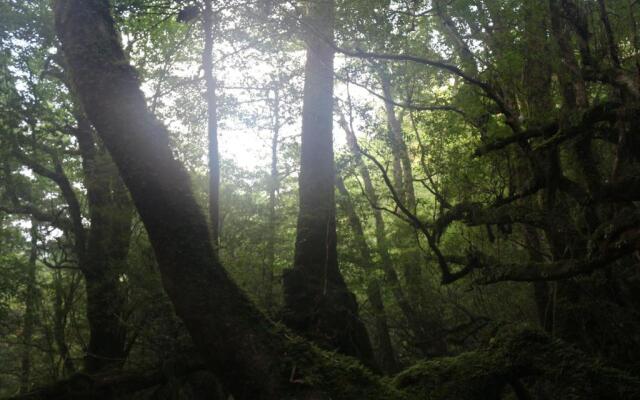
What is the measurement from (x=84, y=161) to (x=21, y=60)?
240 cm

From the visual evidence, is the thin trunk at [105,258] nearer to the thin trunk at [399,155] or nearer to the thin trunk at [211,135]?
the thin trunk at [211,135]

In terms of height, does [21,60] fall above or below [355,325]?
above

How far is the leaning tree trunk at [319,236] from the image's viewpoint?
6.37m

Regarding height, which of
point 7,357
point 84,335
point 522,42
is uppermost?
point 522,42

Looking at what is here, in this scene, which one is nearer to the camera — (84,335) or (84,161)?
(84,161)

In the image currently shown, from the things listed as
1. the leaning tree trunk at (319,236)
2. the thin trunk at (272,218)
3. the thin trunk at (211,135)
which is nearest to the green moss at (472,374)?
the leaning tree trunk at (319,236)

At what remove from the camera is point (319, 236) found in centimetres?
735

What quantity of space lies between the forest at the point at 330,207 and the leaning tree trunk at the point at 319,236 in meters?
0.04

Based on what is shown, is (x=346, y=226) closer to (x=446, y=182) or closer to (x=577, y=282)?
(x=446, y=182)

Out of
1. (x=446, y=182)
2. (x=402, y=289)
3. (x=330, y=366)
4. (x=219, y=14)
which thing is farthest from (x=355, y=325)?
(x=402, y=289)

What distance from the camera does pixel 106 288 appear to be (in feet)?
29.9

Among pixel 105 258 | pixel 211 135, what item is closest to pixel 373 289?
pixel 211 135

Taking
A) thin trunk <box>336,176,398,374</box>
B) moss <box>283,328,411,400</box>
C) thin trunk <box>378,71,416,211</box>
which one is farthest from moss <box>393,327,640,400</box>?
thin trunk <box>336,176,398,374</box>

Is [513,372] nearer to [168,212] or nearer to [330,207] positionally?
[168,212]
